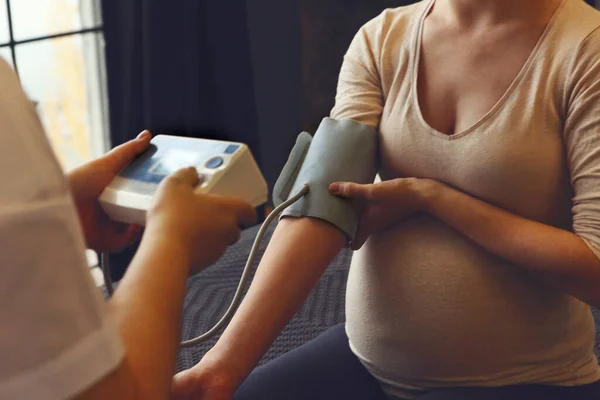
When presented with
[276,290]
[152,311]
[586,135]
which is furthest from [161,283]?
[586,135]

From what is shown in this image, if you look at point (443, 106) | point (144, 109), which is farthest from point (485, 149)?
point (144, 109)

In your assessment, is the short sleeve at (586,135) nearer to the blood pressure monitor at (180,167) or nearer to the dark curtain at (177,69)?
the blood pressure monitor at (180,167)

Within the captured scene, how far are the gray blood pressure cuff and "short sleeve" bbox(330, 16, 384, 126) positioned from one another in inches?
1.0

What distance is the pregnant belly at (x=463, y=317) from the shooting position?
1114 mm

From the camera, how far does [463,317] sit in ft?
3.67

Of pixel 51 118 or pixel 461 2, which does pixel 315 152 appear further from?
pixel 51 118

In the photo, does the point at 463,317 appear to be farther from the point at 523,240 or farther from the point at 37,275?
Result: the point at 37,275

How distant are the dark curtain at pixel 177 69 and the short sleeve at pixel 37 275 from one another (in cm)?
179

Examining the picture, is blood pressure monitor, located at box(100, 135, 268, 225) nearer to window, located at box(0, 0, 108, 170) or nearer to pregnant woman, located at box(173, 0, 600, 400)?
pregnant woman, located at box(173, 0, 600, 400)

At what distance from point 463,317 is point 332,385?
9.2 inches

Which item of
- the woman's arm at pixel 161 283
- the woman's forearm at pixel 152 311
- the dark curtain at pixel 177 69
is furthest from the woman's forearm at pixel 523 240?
the dark curtain at pixel 177 69

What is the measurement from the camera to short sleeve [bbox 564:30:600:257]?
3.38ft

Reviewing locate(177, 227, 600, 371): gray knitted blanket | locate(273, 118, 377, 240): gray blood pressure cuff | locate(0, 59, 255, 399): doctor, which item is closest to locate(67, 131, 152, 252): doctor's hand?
locate(273, 118, 377, 240): gray blood pressure cuff

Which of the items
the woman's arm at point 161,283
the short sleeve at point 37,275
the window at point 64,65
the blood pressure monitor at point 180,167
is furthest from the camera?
the window at point 64,65
